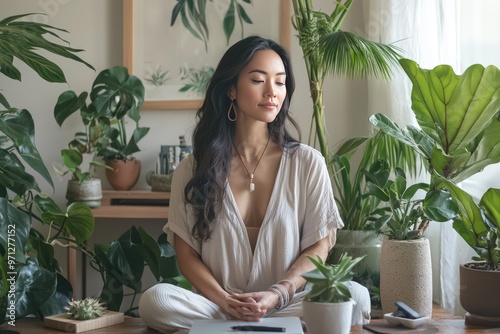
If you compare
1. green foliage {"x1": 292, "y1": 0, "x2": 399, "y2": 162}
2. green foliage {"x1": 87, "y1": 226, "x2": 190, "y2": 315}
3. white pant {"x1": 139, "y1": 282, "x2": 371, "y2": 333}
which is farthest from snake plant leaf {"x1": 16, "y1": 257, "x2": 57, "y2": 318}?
green foliage {"x1": 292, "y1": 0, "x2": 399, "y2": 162}

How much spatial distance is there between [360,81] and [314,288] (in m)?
1.82

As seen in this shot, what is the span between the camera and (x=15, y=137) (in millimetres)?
2398

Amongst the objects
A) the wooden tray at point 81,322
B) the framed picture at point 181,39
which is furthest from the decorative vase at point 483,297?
the framed picture at point 181,39

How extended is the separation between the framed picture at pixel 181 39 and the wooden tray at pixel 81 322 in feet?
4.55

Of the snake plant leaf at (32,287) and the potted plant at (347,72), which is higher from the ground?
the potted plant at (347,72)

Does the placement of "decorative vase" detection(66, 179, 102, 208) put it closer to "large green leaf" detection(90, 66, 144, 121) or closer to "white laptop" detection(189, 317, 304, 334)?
"large green leaf" detection(90, 66, 144, 121)

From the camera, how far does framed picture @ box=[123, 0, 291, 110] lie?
3375mm

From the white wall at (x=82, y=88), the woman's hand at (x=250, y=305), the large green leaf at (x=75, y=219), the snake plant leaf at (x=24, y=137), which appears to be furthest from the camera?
the white wall at (x=82, y=88)

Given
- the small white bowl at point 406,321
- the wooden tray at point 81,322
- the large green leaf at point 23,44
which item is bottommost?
the wooden tray at point 81,322

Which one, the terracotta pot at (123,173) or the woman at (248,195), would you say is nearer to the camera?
the woman at (248,195)

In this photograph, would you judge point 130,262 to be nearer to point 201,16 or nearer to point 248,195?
point 248,195

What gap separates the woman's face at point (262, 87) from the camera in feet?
7.39

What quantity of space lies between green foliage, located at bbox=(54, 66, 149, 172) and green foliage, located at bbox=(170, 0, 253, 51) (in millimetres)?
376

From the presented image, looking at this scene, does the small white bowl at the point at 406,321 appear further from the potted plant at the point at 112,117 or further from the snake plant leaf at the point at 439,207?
the potted plant at the point at 112,117
